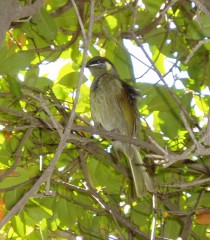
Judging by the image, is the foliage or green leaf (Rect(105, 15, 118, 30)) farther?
green leaf (Rect(105, 15, 118, 30))

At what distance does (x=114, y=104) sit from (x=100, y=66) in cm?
30

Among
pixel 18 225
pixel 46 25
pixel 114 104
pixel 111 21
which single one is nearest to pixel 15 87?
pixel 46 25

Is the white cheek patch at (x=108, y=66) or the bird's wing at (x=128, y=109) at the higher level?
the white cheek patch at (x=108, y=66)

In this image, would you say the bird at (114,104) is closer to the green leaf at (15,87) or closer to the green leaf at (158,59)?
the green leaf at (158,59)

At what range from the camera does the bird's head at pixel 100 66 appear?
13.5 ft

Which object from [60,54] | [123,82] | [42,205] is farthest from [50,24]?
[42,205]

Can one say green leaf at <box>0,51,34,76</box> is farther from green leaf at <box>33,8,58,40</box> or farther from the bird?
the bird

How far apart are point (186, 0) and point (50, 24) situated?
960 mm

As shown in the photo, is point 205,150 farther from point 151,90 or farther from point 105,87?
point 105,87

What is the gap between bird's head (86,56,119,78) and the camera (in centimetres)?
413

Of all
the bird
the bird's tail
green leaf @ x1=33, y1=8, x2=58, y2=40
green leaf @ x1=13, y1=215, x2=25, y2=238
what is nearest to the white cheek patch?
the bird

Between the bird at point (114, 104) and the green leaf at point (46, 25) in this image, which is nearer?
the green leaf at point (46, 25)

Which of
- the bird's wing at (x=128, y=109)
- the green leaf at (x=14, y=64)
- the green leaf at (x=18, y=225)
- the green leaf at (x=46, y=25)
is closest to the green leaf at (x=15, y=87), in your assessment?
the green leaf at (x=14, y=64)

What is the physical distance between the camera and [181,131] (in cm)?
377
